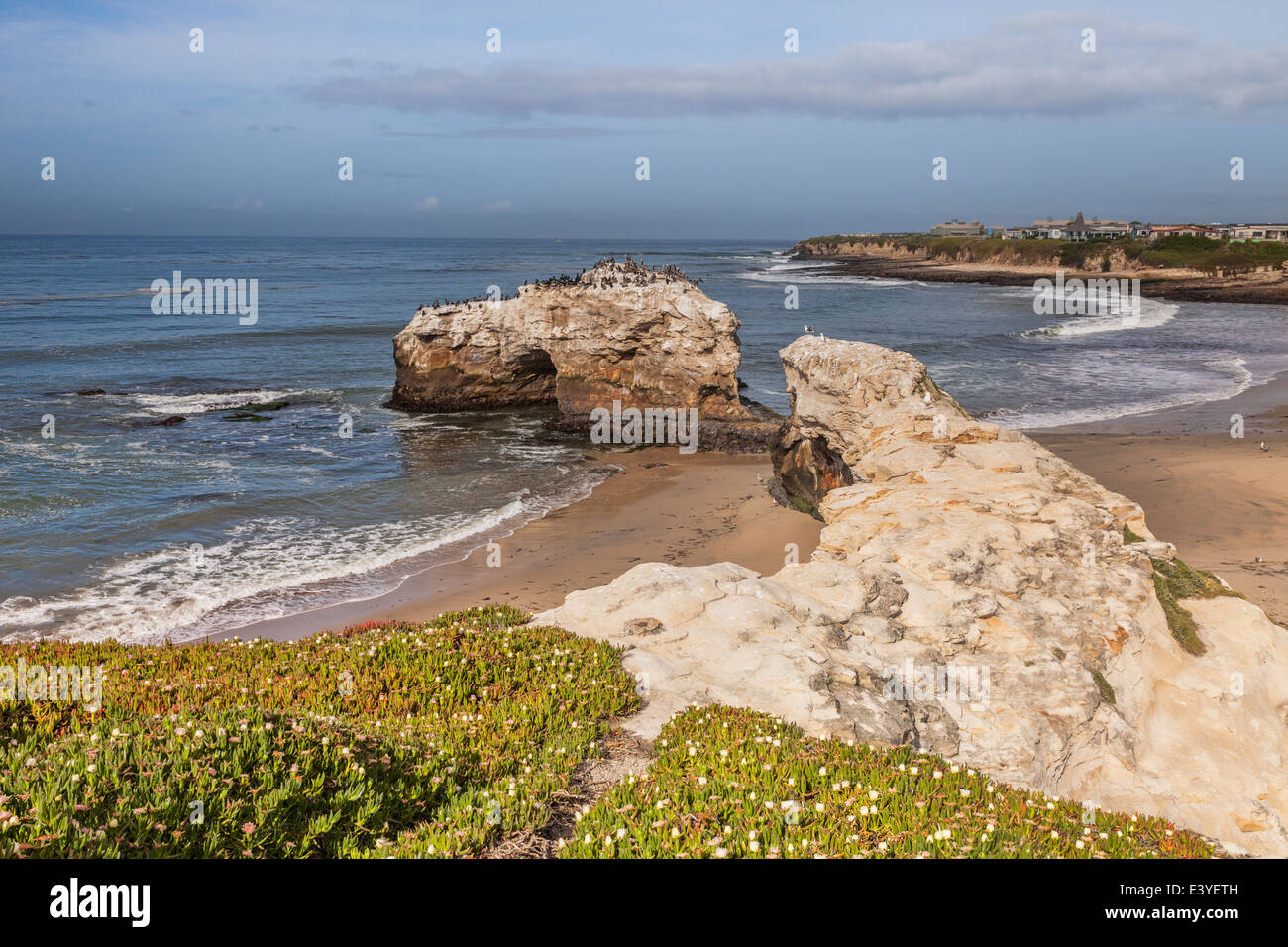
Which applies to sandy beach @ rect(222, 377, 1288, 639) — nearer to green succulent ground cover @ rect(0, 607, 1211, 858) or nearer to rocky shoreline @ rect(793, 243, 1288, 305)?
green succulent ground cover @ rect(0, 607, 1211, 858)

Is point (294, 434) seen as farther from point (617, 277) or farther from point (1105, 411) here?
point (1105, 411)

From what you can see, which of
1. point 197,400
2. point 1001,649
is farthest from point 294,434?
point 1001,649

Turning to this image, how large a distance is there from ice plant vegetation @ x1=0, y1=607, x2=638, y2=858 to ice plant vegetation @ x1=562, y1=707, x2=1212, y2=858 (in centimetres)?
71

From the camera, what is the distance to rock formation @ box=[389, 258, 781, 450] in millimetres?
27766

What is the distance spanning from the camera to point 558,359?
29.7m

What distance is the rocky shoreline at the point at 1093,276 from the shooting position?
8081 centimetres

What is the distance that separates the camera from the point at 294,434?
28.4 m

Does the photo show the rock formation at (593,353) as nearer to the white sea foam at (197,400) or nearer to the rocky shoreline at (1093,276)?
the white sea foam at (197,400)

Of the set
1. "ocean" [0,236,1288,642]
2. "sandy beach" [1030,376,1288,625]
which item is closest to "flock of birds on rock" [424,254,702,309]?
"ocean" [0,236,1288,642]
